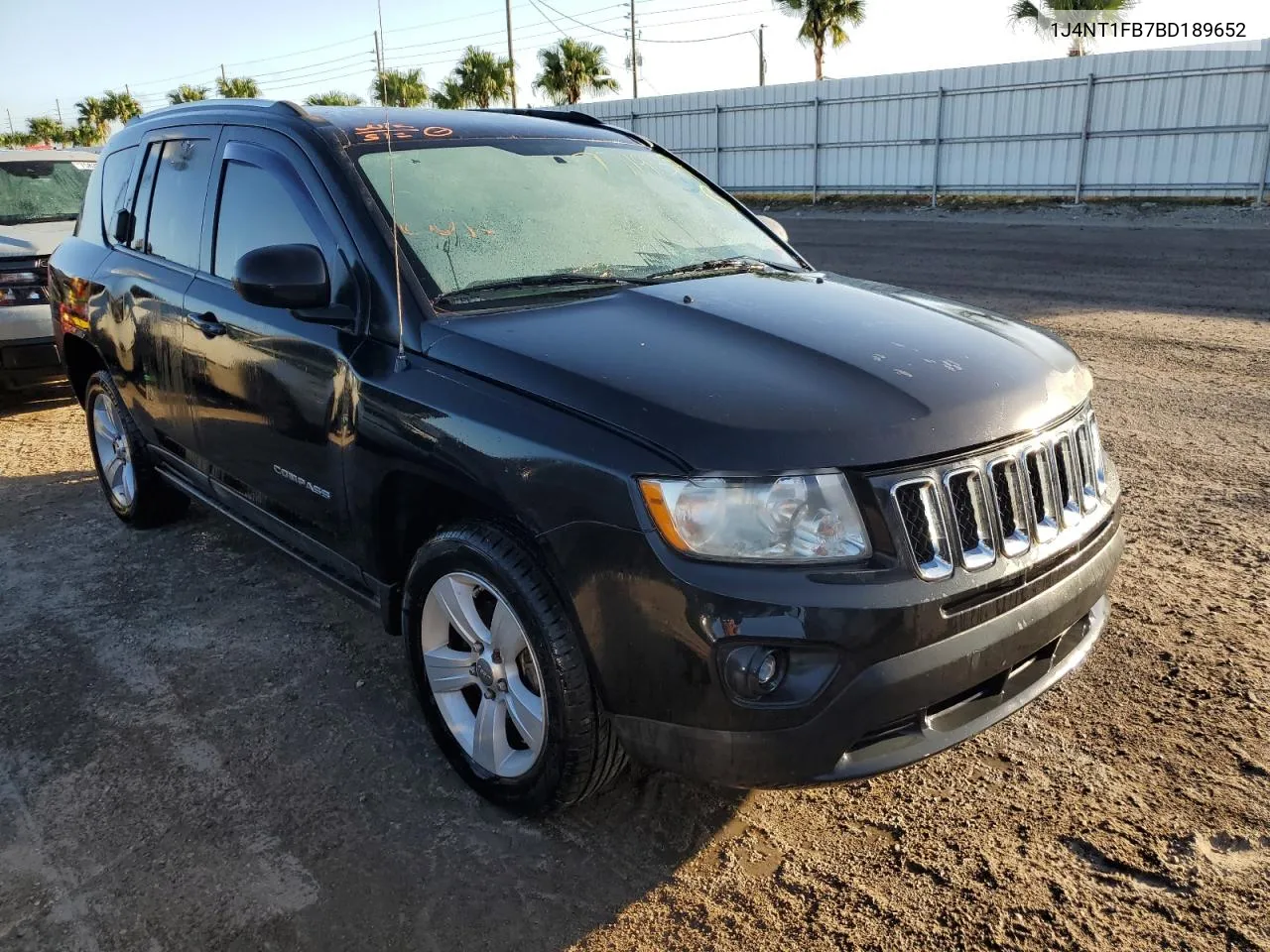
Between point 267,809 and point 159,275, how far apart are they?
241 centimetres

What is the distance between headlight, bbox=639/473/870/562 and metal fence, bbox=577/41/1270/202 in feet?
69.3

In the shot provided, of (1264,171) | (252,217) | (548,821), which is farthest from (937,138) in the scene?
(548,821)

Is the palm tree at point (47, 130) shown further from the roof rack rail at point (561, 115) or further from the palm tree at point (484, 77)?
the roof rack rail at point (561, 115)

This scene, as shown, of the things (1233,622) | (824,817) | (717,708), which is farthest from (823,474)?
(1233,622)

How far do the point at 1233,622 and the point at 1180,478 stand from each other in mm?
1719

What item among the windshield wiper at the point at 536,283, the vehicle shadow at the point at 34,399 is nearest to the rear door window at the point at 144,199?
the windshield wiper at the point at 536,283

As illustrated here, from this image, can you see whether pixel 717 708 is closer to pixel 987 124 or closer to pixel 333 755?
pixel 333 755

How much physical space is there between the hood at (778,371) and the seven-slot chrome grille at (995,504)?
6 centimetres

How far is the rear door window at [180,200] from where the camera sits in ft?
12.9

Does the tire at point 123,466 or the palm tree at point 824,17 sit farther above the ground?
the palm tree at point 824,17

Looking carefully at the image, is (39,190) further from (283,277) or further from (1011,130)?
(1011,130)

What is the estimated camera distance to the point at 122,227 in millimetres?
4648

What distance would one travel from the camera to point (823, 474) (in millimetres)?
2209

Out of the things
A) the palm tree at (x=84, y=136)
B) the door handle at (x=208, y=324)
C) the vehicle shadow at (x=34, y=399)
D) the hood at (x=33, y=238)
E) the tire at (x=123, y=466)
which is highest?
the palm tree at (x=84, y=136)
